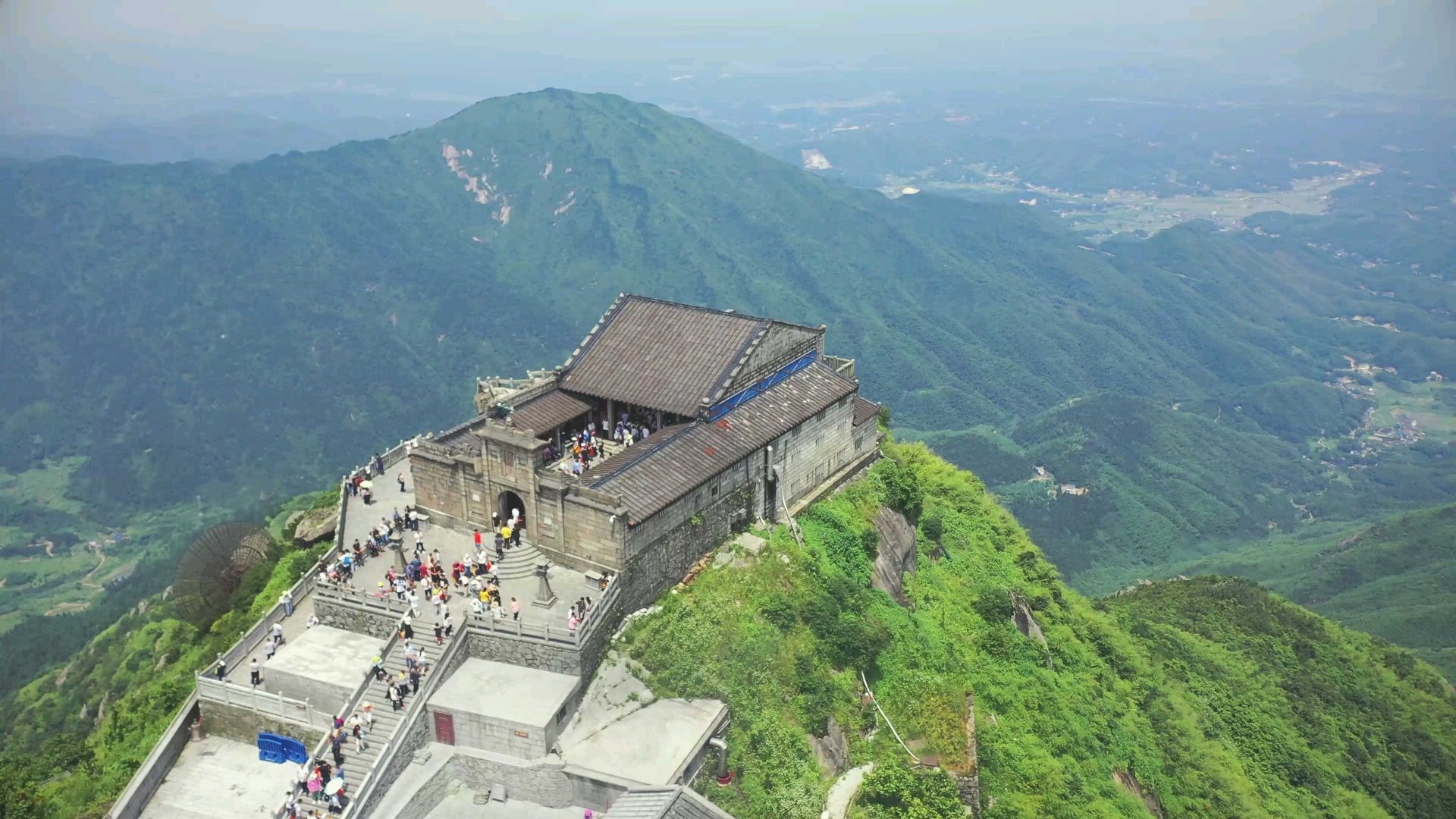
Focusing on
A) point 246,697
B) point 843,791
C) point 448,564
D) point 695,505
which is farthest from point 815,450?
point 246,697

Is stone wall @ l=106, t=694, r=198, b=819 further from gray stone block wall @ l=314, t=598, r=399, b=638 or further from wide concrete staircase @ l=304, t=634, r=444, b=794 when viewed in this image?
wide concrete staircase @ l=304, t=634, r=444, b=794

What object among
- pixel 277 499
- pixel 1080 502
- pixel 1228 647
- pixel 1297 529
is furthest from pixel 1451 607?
pixel 277 499

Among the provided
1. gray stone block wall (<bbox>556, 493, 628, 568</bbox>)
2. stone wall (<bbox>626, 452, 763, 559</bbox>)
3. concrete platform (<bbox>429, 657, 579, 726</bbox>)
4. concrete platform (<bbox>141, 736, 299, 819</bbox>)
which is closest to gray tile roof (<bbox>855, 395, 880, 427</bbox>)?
stone wall (<bbox>626, 452, 763, 559</bbox>)

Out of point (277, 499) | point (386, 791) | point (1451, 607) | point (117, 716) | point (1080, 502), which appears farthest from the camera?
point (1080, 502)

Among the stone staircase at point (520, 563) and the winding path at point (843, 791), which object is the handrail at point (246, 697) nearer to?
the stone staircase at point (520, 563)

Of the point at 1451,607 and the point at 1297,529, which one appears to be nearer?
the point at 1451,607

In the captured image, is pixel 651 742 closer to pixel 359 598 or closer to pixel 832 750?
pixel 832 750

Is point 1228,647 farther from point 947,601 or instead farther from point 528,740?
point 528,740
